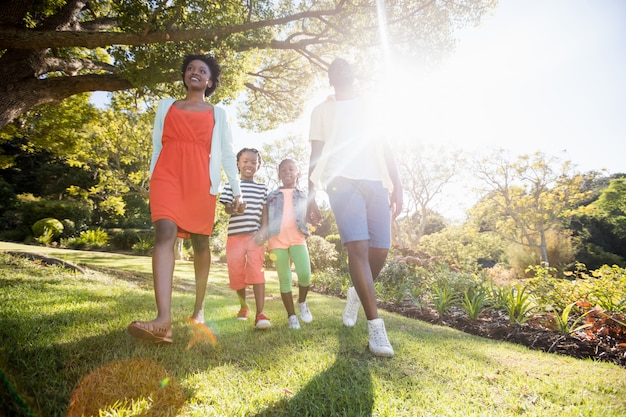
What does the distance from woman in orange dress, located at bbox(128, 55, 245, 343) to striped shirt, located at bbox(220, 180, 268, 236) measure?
2.18ft

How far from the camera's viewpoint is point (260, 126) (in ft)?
37.9

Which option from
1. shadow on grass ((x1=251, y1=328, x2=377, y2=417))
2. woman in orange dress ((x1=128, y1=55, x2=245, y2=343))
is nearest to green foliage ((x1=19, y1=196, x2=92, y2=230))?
woman in orange dress ((x1=128, y1=55, x2=245, y2=343))

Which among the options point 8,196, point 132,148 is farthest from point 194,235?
point 8,196

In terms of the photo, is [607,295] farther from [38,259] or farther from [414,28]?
[38,259]

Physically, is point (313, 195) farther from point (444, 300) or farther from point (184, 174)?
point (444, 300)

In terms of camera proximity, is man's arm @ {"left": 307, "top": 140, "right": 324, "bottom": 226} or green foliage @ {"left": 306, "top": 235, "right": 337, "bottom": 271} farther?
green foliage @ {"left": 306, "top": 235, "right": 337, "bottom": 271}

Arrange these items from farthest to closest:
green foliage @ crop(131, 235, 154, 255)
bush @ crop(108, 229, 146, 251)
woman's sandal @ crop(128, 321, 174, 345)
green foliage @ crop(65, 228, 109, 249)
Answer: bush @ crop(108, 229, 146, 251) < green foliage @ crop(131, 235, 154, 255) < green foliage @ crop(65, 228, 109, 249) < woman's sandal @ crop(128, 321, 174, 345)

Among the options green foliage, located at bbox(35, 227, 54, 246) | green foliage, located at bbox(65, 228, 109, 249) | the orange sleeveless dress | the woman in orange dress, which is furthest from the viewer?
green foliage, located at bbox(65, 228, 109, 249)

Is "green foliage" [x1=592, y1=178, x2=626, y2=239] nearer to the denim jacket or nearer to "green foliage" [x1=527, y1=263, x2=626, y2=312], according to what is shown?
"green foliage" [x1=527, y1=263, x2=626, y2=312]

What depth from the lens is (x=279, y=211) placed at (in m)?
3.47

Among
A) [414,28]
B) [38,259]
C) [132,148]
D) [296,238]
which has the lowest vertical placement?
[38,259]

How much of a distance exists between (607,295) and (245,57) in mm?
7439

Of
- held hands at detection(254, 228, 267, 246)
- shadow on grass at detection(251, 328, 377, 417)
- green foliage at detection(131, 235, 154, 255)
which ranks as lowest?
green foliage at detection(131, 235, 154, 255)

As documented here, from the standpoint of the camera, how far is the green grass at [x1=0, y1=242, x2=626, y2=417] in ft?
4.57
